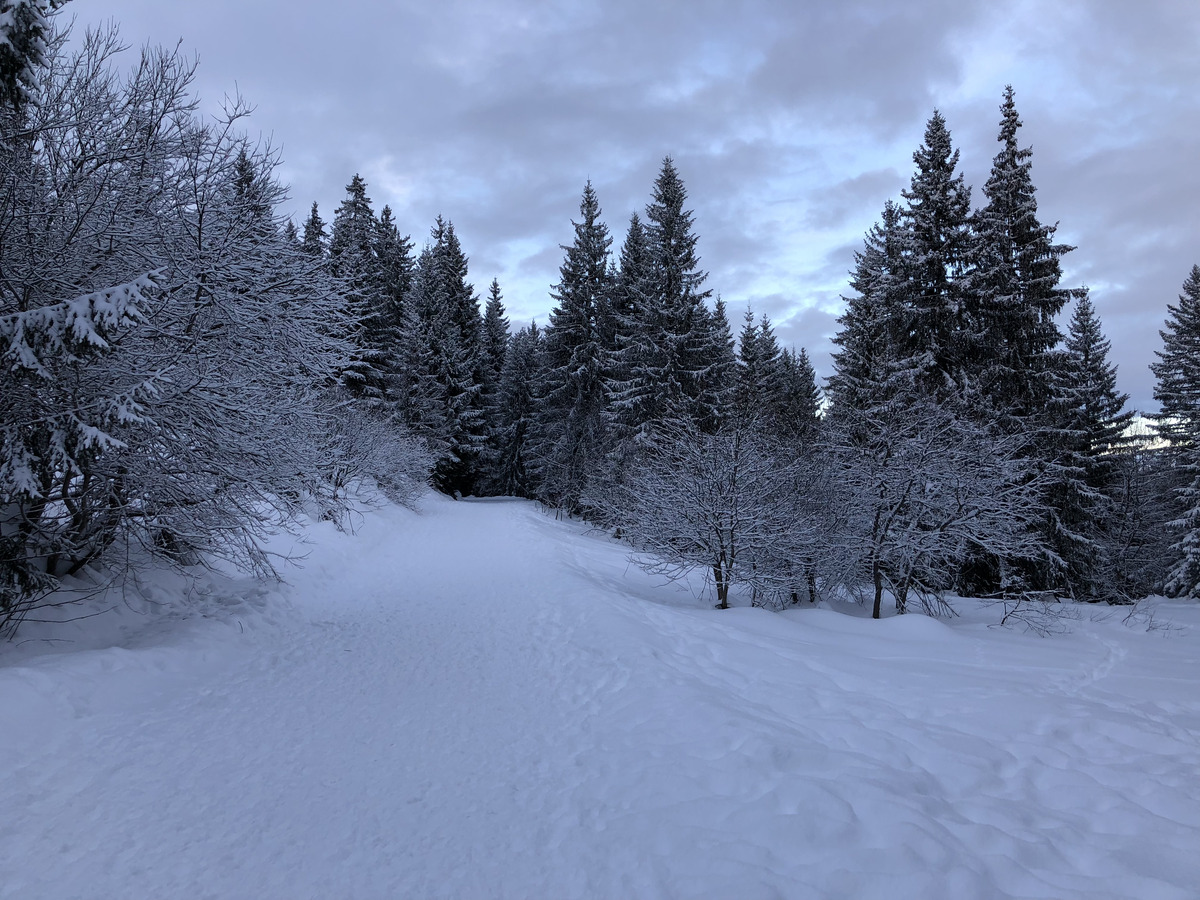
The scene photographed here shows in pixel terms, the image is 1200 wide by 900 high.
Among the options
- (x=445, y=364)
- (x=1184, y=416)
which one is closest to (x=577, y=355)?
(x=445, y=364)

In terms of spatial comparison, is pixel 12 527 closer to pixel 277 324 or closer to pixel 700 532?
pixel 277 324

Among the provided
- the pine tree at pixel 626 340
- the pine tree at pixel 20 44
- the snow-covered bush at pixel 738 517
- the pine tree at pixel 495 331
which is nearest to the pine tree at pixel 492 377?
the pine tree at pixel 495 331

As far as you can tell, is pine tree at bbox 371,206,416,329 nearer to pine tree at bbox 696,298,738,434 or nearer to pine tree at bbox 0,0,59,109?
pine tree at bbox 696,298,738,434

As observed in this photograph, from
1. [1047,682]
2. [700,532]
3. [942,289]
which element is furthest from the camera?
[942,289]

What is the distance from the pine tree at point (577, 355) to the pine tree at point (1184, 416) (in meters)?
22.9

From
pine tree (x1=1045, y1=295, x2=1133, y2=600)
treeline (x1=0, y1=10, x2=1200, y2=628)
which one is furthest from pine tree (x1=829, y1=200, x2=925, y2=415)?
pine tree (x1=1045, y1=295, x2=1133, y2=600)

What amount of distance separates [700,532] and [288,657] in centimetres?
656

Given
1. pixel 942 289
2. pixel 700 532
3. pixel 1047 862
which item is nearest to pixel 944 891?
pixel 1047 862

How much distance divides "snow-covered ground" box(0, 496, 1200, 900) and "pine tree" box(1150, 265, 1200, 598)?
17629 millimetres

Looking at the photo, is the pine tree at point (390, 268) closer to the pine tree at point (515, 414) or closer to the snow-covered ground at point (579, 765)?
the pine tree at point (515, 414)

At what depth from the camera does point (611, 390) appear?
25.0 metres

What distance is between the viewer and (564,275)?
3038cm

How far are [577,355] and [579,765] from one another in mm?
26268

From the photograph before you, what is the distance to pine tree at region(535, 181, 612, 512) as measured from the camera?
2830 cm
